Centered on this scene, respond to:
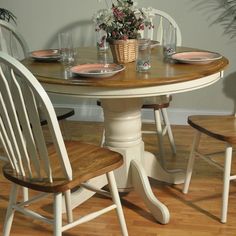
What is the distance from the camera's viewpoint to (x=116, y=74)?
1.74m

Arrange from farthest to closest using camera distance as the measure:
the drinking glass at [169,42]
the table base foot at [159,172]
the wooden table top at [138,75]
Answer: the table base foot at [159,172]
the drinking glass at [169,42]
the wooden table top at [138,75]

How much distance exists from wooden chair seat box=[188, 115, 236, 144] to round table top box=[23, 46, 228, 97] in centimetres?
28

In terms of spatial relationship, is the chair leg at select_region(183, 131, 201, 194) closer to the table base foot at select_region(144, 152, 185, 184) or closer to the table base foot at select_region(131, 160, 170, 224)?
the table base foot at select_region(144, 152, 185, 184)

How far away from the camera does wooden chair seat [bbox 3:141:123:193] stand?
149cm

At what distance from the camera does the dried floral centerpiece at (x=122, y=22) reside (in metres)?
1.86

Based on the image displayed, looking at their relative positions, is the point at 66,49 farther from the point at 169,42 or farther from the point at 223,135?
the point at 223,135

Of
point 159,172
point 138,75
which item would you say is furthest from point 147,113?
point 138,75

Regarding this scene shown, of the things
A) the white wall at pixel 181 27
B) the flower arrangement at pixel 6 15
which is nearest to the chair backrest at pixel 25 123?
the flower arrangement at pixel 6 15

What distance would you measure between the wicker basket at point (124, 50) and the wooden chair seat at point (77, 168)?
457 mm

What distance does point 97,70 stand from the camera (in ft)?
5.87

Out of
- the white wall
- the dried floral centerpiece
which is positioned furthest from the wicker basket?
the white wall

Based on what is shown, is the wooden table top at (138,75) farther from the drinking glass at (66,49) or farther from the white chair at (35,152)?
the white chair at (35,152)

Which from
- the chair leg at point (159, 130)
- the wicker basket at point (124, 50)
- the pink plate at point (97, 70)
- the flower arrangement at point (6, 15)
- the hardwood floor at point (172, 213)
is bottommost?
the hardwood floor at point (172, 213)

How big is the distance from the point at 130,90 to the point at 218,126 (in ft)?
2.08
